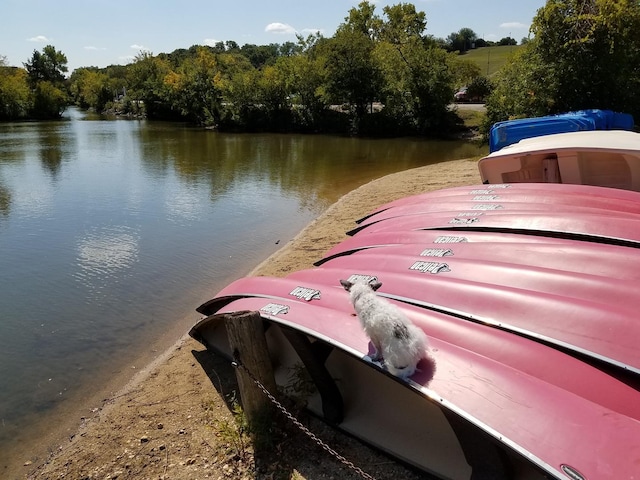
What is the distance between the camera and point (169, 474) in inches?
139

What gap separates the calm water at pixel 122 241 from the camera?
5922mm

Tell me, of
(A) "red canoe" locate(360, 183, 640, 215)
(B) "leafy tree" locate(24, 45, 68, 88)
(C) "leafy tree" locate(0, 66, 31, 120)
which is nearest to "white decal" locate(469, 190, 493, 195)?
(A) "red canoe" locate(360, 183, 640, 215)

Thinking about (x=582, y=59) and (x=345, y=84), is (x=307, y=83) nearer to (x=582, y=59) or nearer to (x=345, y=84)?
(x=345, y=84)

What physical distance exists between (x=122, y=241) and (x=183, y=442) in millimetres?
7787

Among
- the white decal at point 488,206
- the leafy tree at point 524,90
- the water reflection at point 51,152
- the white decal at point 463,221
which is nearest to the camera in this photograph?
the white decal at point 463,221

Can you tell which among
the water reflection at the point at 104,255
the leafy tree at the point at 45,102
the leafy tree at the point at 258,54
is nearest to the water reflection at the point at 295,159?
the water reflection at the point at 104,255

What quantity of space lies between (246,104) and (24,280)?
33323 millimetres

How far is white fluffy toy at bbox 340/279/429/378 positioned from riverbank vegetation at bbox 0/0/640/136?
17018 millimetres

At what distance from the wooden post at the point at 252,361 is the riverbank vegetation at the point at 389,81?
17.1 metres

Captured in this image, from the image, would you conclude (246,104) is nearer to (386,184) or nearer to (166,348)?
(386,184)

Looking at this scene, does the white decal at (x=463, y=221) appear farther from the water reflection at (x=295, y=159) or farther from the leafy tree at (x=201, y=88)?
the leafy tree at (x=201, y=88)

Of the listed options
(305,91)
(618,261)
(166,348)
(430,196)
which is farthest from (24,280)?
(305,91)

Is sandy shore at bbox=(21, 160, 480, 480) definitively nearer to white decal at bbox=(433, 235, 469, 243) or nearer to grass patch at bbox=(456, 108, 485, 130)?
white decal at bbox=(433, 235, 469, 243)

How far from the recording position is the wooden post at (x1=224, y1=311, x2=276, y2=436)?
3.57 meters
